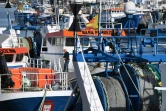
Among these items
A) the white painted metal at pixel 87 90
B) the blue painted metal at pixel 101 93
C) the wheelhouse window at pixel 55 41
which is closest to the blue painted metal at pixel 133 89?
the blue painted metal at pixel 101 93

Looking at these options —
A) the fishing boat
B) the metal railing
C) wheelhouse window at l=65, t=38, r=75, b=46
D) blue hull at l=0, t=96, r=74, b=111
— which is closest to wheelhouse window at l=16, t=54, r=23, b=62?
the fishing boat

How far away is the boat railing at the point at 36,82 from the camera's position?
56.2ft

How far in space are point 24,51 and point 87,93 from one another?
8.37 m

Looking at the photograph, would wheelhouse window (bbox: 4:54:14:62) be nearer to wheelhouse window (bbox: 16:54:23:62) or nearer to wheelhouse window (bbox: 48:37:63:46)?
wheelhouse window (bbox: 16:54:23:62)

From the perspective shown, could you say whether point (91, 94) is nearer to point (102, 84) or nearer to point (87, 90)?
point (87, 90)

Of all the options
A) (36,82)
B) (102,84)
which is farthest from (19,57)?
(102,84)

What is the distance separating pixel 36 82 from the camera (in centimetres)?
1784

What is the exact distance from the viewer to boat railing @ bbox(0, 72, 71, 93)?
56.2 feet

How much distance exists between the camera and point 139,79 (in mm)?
14453

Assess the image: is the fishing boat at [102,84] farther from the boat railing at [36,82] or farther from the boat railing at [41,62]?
the boat railing at [41,62]

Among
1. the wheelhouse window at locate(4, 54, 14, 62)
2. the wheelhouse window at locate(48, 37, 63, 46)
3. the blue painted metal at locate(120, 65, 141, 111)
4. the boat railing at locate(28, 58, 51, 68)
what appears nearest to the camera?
the blue painted metal at locate(120, 65, 141, 111)

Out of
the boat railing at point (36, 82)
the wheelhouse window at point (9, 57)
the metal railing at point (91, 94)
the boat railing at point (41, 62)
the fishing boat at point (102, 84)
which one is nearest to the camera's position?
the metal railing at point (91, 94)

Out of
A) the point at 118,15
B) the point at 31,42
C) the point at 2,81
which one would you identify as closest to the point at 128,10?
the point at 31,42

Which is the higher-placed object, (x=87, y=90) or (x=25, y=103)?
(x=87, y=90)
